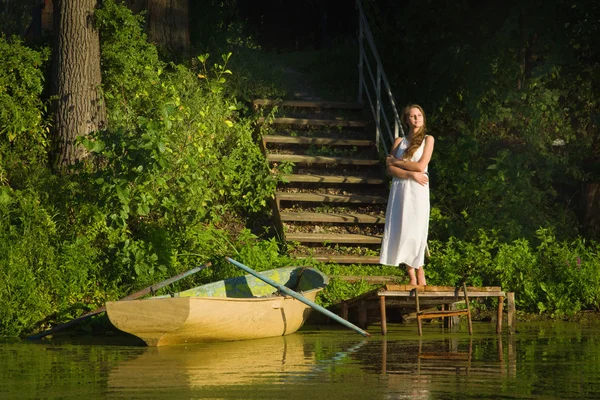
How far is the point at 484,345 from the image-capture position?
11.5m

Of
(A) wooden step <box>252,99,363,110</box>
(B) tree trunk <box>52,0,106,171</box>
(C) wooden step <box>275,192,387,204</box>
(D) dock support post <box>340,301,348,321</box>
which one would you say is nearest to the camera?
(D) dock support post <box>340,301,348,321</box>

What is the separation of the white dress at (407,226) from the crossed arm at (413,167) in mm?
71

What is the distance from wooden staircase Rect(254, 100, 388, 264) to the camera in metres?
15.4

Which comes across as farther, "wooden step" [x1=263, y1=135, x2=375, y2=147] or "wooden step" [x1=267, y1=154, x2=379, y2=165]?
"wooden step" [x1=263, y1=135, x2=375, y2=147]

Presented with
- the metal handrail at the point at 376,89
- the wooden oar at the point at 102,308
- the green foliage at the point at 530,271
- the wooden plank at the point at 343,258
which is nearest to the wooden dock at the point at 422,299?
the green foliage at the point at 530,271

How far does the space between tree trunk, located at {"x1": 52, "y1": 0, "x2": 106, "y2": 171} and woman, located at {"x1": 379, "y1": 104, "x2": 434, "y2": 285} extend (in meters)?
4.71

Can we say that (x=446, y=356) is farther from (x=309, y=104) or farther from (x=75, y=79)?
(x=309, y=104)

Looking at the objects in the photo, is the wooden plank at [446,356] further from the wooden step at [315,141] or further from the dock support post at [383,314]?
the wooden step at [315,141]

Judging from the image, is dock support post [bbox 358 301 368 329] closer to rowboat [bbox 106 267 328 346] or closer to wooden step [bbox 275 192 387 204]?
rowboat [bbox 106 267 328 346]

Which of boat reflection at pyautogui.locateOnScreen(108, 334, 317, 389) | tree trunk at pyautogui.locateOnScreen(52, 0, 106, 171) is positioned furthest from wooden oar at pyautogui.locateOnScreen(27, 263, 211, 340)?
tree trunk at pyautogui.locateOnScreen(52, 0, 106, 171)

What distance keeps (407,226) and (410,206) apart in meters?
0.23

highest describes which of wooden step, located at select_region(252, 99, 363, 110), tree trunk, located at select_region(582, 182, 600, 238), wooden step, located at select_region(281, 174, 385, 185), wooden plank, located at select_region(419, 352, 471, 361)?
wooden step, located at select_region(252, 99, 363, 110)

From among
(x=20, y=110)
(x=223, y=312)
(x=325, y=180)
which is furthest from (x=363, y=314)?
(x=20, y=110)

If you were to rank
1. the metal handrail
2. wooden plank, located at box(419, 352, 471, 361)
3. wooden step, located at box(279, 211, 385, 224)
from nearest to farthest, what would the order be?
wooden plank, located at box(419, 352, 471, 361)
wooden step, located at box(279, 211, 385, 224)
the metal handrail
